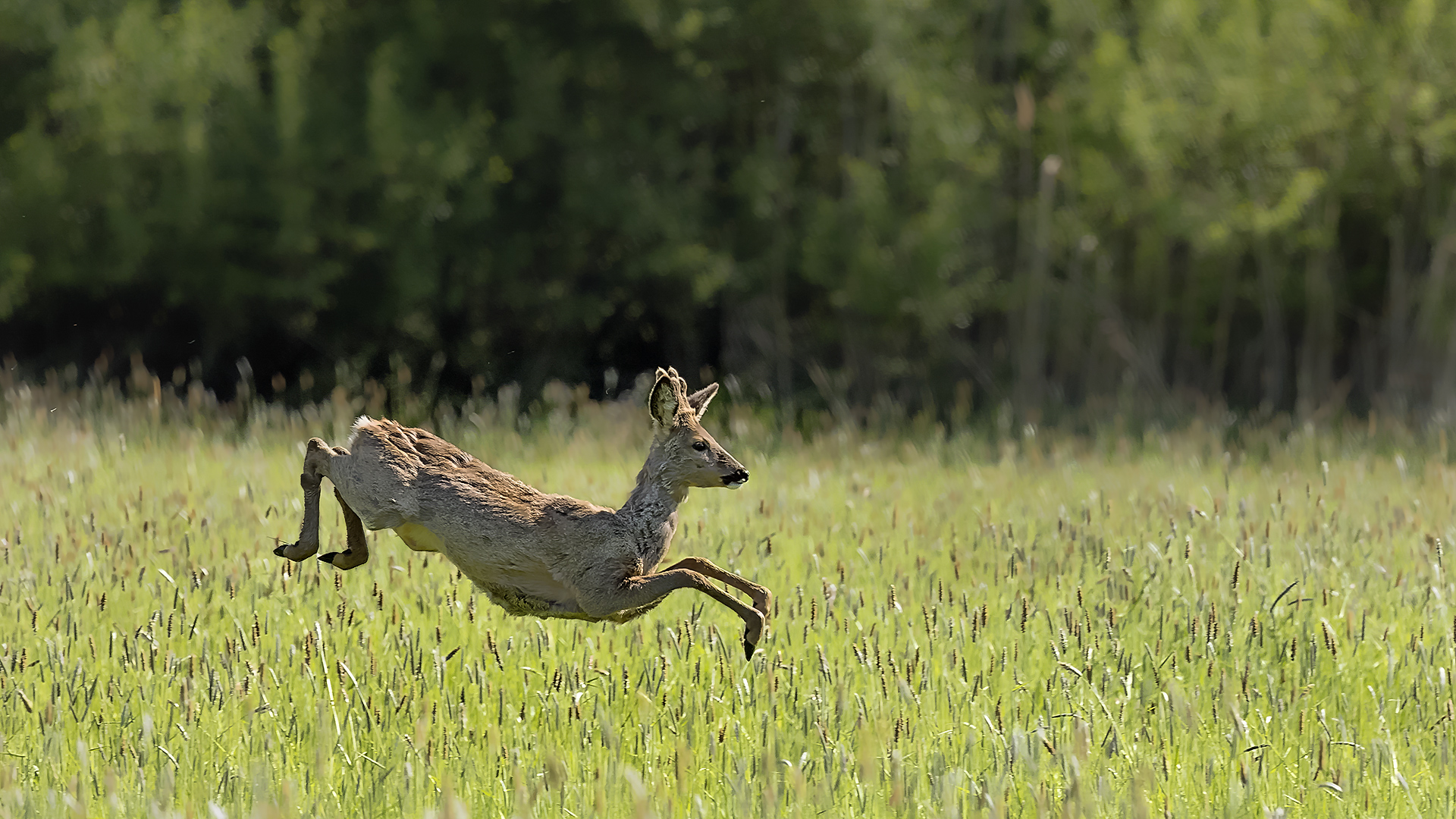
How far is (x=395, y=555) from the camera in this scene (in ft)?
21.5

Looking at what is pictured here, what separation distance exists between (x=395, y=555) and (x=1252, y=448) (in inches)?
343

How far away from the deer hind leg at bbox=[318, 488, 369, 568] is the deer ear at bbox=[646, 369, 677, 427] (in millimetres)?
A: 1204

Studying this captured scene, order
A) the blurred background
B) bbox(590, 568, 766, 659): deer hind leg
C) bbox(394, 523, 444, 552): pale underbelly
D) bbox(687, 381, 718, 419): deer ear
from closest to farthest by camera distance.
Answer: bbox(590, 568, 766, 659): deer hind leg → bbox(687, 381, 718, 419): deer ear → bbox(394, 523, 444, 552): pale underbelly → the blurred background

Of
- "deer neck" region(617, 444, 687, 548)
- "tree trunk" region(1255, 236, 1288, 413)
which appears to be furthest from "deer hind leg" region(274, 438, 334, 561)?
"tree trunk" region(1255, 236, 1288, 413)

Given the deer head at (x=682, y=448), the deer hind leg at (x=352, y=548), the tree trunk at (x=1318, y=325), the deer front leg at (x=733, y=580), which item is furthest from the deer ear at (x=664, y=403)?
the tree trunk at (x=1318, y=325)

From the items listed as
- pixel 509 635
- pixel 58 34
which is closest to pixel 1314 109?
pixel 509 635

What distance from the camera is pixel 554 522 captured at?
4492 mm

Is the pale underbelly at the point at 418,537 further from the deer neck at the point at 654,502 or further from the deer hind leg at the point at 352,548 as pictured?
the deer neck at the point at 654,502

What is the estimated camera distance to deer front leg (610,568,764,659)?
423 cm

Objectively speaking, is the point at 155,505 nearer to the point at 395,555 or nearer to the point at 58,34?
the point at 395,555

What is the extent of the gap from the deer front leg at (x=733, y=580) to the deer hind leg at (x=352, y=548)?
1.19 m

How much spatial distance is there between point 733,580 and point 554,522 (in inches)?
25.4

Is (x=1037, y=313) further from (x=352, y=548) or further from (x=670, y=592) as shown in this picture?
(x=670, y=592)

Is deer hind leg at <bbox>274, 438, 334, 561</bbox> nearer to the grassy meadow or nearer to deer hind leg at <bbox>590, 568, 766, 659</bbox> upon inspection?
the grassy meadow
